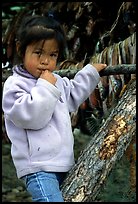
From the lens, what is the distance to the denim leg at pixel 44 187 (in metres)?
2.05

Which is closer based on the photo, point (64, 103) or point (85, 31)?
point (64, 103)

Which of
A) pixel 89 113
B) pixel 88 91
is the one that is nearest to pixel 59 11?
pixel 89 113

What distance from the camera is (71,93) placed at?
2418 mm

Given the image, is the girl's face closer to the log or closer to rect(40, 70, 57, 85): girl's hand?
rect(40, 70, 57, 85): girl's hand

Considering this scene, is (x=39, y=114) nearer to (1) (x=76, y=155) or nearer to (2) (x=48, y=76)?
(2) (x=48, y=76)

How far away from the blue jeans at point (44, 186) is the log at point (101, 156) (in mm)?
51

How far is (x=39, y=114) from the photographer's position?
2074 mm

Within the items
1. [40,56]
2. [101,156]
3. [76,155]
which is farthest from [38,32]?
[76,155]

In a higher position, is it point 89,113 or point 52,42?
point 52,42

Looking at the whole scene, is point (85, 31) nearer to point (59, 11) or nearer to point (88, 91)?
point (59, 11)

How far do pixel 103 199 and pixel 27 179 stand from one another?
1639mm

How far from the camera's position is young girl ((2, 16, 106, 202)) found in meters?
2.08

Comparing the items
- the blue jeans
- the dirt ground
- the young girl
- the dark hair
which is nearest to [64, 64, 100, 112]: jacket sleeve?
the young girl

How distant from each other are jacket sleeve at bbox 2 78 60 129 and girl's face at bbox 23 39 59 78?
0.08 m
